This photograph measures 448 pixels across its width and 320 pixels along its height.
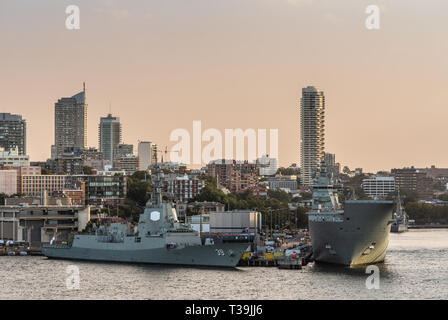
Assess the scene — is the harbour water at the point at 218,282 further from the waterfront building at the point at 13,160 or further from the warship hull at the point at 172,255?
the waterfront building at the point at 13,160

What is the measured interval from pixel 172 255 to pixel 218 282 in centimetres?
1313

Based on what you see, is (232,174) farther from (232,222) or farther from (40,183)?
(232,222)

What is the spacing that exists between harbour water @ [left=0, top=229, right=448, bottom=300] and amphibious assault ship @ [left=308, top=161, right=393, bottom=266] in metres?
1.10

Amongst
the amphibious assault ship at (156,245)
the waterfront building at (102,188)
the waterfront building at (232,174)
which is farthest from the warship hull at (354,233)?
the waterfront building at (232,174)

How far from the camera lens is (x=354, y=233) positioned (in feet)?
195

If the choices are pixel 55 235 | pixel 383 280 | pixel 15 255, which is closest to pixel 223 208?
pixel 55 235

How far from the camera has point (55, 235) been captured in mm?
83688

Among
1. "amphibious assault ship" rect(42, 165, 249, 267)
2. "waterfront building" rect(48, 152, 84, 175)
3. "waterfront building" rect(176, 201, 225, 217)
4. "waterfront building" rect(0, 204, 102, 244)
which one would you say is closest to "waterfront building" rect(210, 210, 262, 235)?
"waterfront building" rect(0, 204, 102, 244)

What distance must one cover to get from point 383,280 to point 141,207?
72216 millimetres

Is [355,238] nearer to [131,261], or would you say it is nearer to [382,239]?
[382,239]

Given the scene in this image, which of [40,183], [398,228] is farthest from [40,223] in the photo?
[398,228]

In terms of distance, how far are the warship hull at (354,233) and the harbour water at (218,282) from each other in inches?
46.4

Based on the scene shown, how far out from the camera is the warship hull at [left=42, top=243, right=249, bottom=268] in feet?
196

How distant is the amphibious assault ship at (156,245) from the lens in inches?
2371
